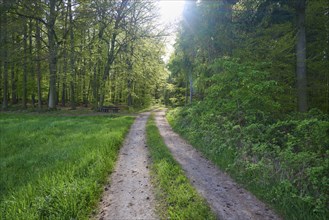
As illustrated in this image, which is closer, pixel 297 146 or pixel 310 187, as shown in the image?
pixel 310 187

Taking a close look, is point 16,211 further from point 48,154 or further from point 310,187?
point 310,187

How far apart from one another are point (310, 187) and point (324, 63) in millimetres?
9290

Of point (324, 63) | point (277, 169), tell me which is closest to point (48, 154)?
point (277, 169)

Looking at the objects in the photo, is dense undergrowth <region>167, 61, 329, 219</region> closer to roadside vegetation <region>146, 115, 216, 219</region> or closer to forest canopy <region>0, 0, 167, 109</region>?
roadside vegetation <region>146, 115, 216, 219</region>

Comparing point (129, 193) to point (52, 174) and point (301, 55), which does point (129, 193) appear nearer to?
point (52, 174)

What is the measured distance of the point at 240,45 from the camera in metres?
11.0

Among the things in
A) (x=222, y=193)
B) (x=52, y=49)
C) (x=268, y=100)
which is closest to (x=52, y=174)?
(x=222, y=193)

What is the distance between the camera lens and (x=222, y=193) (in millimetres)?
4477

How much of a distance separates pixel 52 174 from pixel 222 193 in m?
4.08

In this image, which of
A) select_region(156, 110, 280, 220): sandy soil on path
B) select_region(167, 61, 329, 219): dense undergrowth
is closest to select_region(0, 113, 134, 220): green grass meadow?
select_region(156, 110, 280, 220): sandy soil on path

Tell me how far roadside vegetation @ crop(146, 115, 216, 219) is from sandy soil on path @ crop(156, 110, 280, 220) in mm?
231

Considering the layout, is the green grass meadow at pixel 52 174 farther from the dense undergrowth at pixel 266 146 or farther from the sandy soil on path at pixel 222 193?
the dense undergrowth at pixel 266 146

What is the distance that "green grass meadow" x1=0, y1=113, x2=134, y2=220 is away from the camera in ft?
12.2

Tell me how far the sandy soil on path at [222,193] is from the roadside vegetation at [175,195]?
9.1 inches
